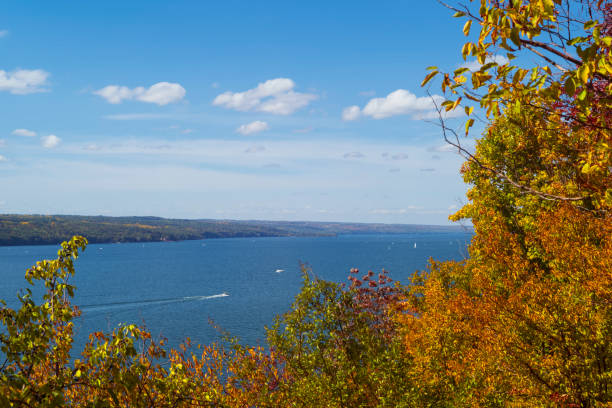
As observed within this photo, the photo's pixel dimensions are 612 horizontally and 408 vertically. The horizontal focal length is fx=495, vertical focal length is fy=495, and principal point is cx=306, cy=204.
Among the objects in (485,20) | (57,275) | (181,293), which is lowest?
(181,293)

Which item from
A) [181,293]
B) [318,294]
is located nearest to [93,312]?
[181,293]

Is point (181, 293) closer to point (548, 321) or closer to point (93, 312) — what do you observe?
point (93, 312)

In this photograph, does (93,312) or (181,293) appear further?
(181,293)

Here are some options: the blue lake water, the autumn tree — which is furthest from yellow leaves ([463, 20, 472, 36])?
the blue lake water

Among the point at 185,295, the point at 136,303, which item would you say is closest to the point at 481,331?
the point at 136,303

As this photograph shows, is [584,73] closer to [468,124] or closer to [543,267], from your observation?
[468,124]

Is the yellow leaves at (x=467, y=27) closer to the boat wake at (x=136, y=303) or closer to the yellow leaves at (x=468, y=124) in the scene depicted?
the yellow leaves at (x=468, y=124)

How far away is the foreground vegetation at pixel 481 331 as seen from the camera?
5340mm

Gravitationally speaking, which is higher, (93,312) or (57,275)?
(57,275)

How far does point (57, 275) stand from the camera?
710 centimetres

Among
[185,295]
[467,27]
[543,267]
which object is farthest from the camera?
[185,295]

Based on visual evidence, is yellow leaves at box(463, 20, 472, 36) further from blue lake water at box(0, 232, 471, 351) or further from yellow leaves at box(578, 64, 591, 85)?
blue lake water at box(0, 232, 471, 351)

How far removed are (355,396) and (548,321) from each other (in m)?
6.11

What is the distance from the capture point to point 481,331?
17.8m
